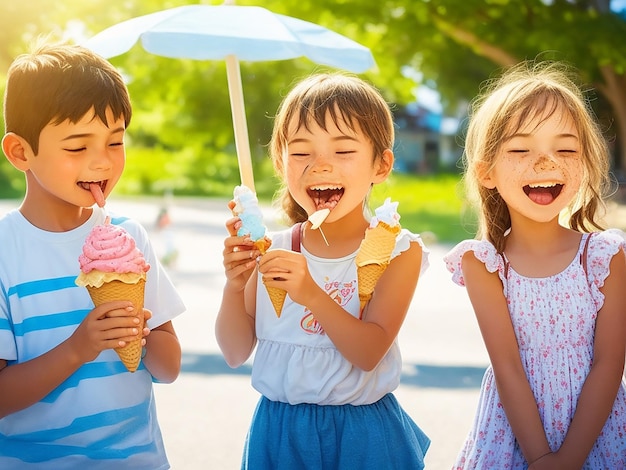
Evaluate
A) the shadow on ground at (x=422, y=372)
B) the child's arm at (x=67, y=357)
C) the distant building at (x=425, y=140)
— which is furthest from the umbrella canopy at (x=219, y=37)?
the distant building at (x=425, y=140)

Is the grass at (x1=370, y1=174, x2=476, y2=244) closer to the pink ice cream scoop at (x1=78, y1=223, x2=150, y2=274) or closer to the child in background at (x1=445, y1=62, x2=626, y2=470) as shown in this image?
the child in background at (x1=445, y1=62, x2=626, y2=470)

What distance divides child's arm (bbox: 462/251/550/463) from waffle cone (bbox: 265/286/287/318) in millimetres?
661

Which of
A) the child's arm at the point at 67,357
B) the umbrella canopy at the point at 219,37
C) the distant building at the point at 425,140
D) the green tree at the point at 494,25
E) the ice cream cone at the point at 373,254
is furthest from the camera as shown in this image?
the distant building at the point at 425,140

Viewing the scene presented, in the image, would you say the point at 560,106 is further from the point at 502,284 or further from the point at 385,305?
the point at 385,305

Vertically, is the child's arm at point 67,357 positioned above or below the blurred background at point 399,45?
below

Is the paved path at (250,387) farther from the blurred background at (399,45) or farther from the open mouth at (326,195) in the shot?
the open mouth at (326,195)

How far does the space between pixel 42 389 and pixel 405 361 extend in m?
5.15

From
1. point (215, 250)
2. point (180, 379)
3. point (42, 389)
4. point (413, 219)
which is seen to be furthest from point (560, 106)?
point (413, 219)

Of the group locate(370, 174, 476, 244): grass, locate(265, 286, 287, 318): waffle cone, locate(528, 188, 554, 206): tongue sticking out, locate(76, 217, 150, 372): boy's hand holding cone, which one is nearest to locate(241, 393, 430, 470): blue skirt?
locate(265, 286, 287, 318): waffle cone

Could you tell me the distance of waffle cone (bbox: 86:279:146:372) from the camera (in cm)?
263

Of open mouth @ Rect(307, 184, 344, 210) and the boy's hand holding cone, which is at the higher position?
open mouth @ Rect(307, 184, 344, 210)

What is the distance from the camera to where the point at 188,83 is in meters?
18.7

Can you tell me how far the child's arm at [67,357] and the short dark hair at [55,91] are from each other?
0.61 metres

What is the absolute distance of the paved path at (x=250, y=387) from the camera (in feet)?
17.2
